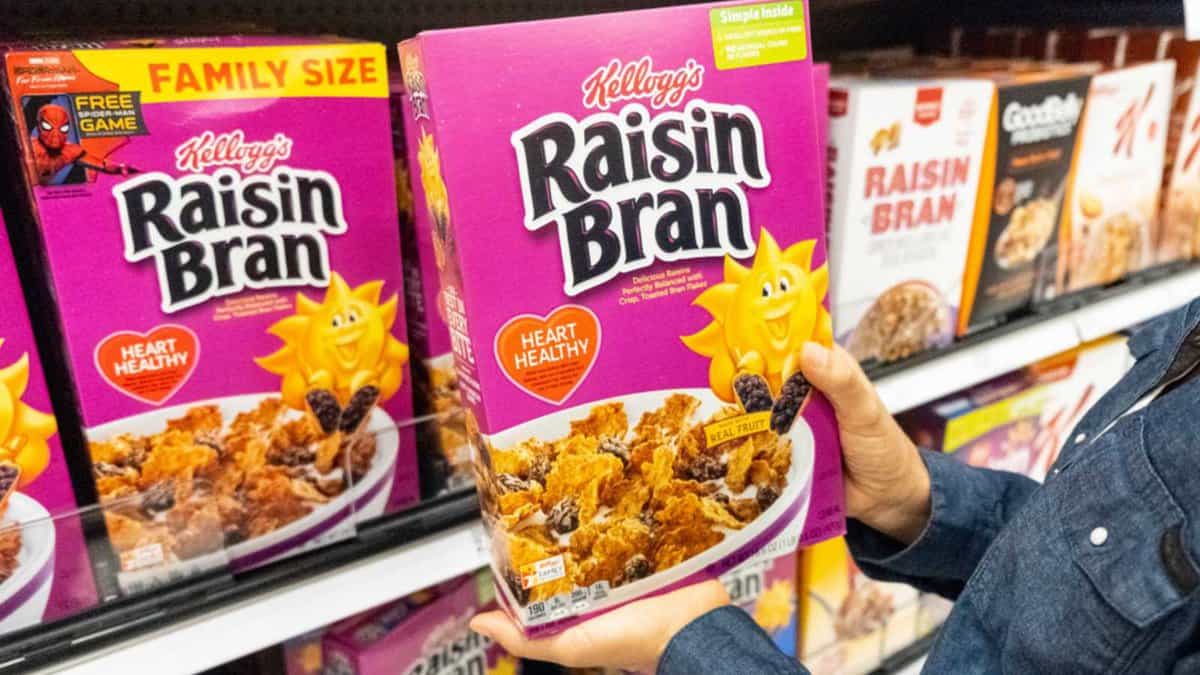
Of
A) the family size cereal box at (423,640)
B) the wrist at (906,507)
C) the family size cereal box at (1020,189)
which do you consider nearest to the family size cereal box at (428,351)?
the family size cereal box at (423,640)

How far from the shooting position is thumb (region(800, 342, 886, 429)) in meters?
0.80

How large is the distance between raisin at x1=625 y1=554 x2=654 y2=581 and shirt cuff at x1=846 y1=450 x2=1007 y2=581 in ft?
1.13

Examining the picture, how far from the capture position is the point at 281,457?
0.86m

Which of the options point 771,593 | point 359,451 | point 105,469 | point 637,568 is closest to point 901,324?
point 771,593

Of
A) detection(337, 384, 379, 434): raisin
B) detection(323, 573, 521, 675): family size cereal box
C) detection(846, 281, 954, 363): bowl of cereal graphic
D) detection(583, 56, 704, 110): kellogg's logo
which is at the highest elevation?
detection(583, 56, 704, 110): kellogg's logo

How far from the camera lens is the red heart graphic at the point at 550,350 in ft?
2.27

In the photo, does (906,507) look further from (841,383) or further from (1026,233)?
(1026,233)

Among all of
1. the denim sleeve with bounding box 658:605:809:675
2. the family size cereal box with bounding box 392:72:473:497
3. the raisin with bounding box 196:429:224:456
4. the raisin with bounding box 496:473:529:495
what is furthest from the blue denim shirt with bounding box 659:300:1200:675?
the raisin with bounding box 196:429:224:456

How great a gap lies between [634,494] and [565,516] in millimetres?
64

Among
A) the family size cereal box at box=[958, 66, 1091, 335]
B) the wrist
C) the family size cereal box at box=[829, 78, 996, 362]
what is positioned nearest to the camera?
the wrist

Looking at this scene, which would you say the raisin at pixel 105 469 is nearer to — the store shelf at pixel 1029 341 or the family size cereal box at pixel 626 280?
the family size cereal box at pixel 626 280

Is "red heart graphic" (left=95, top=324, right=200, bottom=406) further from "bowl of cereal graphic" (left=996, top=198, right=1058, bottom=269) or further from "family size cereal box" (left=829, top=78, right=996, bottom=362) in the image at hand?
"bowl of cereal graphic" (left=996, top=198, right=1058, bottom=269)

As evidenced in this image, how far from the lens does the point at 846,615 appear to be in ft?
4.85

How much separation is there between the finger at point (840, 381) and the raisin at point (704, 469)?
0.11 metres
